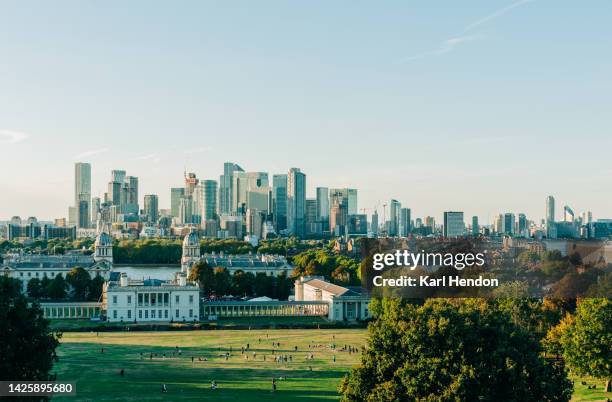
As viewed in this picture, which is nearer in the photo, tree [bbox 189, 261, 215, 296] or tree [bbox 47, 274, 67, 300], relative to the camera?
tree [bbox 47, 274, 67, 300]

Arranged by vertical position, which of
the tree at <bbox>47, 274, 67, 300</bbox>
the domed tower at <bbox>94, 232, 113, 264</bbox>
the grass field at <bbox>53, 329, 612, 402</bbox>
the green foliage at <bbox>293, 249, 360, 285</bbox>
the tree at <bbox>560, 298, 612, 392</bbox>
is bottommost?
the grass field at <bbox>53, 329, 612, 402</bbox>

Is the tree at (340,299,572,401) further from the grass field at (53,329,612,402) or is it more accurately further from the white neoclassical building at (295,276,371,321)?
the white neoclassical building at (295,276,371,321)

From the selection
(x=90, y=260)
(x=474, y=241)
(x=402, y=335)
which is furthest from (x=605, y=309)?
(x=90, y=260)

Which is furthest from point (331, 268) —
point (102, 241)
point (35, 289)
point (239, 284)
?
point (35, 289)

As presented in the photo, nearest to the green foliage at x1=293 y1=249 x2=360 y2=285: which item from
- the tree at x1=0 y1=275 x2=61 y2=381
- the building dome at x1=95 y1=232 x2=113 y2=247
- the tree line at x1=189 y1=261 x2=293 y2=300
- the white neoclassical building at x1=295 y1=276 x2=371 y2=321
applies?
the tree line at x1=189 y1=261 x2=293 y2=300

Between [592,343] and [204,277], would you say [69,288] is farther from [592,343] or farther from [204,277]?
[592,343]

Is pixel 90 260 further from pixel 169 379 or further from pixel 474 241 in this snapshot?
pixel 169 379

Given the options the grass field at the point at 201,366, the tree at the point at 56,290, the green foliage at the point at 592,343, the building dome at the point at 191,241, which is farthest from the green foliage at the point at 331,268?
the green foliage at the point at 592,343
